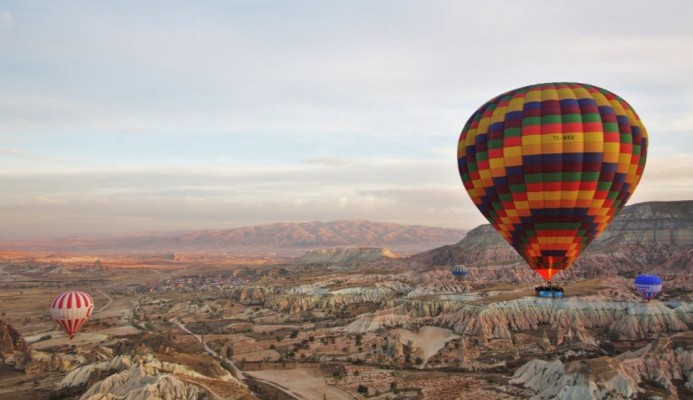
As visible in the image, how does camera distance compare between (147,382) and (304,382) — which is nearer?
(147,382)

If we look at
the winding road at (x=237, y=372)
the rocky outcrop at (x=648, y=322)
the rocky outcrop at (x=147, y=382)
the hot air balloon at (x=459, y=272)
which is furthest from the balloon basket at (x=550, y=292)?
the hot air balloon at (x=459, y=272)

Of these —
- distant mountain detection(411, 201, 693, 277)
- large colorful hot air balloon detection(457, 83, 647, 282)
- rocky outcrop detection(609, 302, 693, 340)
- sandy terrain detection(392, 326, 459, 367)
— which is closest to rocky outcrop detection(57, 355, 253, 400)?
large colorful hot air balloon detection(457, 83, 647, 282)

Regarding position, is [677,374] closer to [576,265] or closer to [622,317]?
[622,317]

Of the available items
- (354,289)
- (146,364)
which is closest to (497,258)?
(354,289)

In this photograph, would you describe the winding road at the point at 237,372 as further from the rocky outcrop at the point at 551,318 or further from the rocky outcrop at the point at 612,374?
the rocky outcrop at the point at 551,318

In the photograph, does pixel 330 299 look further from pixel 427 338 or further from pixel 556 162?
pixel 556 162

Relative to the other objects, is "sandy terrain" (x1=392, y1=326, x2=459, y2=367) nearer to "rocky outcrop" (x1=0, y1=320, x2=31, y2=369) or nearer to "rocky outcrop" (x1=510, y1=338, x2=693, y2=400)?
"rocky outcrop" (x1=510, y1=338, x2=693, y2=400)

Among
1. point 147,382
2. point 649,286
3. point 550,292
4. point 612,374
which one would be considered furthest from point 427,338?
point 147,382
